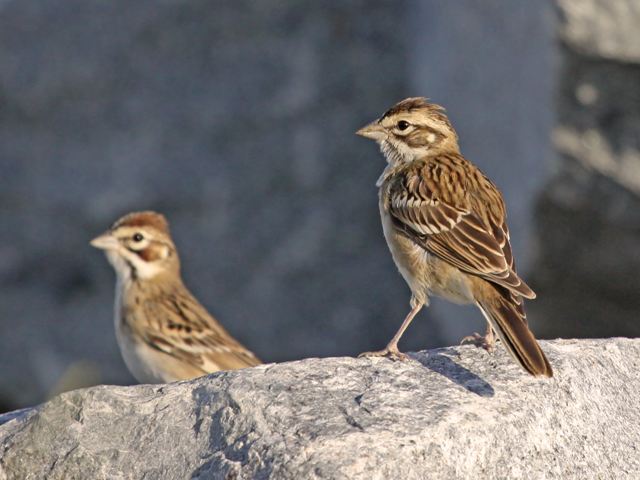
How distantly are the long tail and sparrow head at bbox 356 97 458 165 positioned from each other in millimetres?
1288

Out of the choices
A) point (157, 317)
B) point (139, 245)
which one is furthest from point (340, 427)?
point (139, 245)

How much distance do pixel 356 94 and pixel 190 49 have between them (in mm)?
1354

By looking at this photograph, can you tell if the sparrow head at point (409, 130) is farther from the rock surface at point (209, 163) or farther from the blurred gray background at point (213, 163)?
the rock surface at point (209, 163)

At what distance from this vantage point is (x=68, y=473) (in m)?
4.27

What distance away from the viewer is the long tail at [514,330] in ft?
14.9

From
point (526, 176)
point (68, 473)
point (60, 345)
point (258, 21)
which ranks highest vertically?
point (258, 21)

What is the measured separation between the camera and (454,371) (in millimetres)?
4750

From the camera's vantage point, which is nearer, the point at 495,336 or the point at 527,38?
the point at 495,336

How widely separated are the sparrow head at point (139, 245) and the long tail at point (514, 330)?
11.7 feet

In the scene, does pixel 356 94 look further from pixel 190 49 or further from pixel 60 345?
pixel 60 345

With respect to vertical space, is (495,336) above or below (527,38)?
below

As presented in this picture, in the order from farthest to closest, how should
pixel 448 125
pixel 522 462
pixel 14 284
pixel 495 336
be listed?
pixel 14 284 < pixel 448 125 < pixel 495 336 < pixel 522 462

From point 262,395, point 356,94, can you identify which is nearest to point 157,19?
point 356,94

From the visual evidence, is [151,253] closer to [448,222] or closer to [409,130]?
[409,130]
